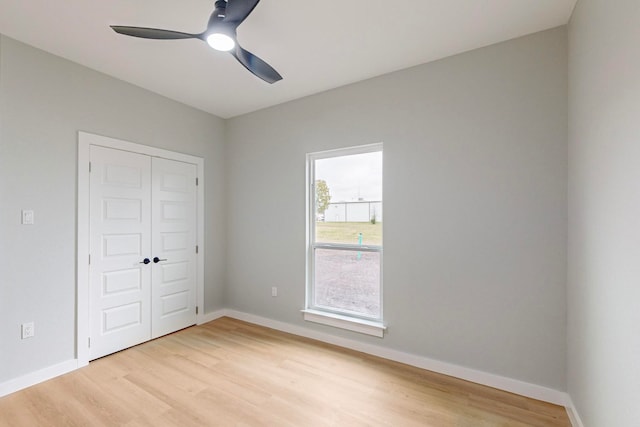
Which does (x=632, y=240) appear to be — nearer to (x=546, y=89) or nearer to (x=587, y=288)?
(x=587, y=288)

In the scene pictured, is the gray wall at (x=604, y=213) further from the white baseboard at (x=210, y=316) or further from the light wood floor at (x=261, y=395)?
the white baseboard at (x=210, y=316)

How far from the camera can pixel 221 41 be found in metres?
1.79

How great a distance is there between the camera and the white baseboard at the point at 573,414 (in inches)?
71.5

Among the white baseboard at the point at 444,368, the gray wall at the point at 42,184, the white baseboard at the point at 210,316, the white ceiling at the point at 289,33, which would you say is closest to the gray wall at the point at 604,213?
the white baseboard at the point at 444,368

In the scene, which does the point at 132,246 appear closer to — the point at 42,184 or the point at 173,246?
the point at 173,246

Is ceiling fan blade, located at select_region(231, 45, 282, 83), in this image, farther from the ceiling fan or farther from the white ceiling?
the white ceiling

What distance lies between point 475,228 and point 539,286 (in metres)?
0.60

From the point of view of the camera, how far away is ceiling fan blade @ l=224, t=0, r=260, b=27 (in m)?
1.52

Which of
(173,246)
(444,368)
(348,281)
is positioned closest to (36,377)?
(173,246)

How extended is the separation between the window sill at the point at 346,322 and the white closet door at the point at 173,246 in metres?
1.55

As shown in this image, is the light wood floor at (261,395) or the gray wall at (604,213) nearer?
the gray wall at (604,213)

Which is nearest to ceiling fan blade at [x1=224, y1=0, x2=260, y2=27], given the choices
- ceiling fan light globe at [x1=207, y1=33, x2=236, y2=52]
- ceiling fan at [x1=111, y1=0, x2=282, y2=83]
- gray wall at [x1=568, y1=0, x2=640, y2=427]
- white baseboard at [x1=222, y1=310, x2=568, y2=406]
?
ceiling fan at [x1=111, y1=0, x2=282, y2=83]

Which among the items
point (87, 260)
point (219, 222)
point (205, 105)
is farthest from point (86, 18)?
point (219, 222)

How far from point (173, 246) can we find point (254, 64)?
243 cm
